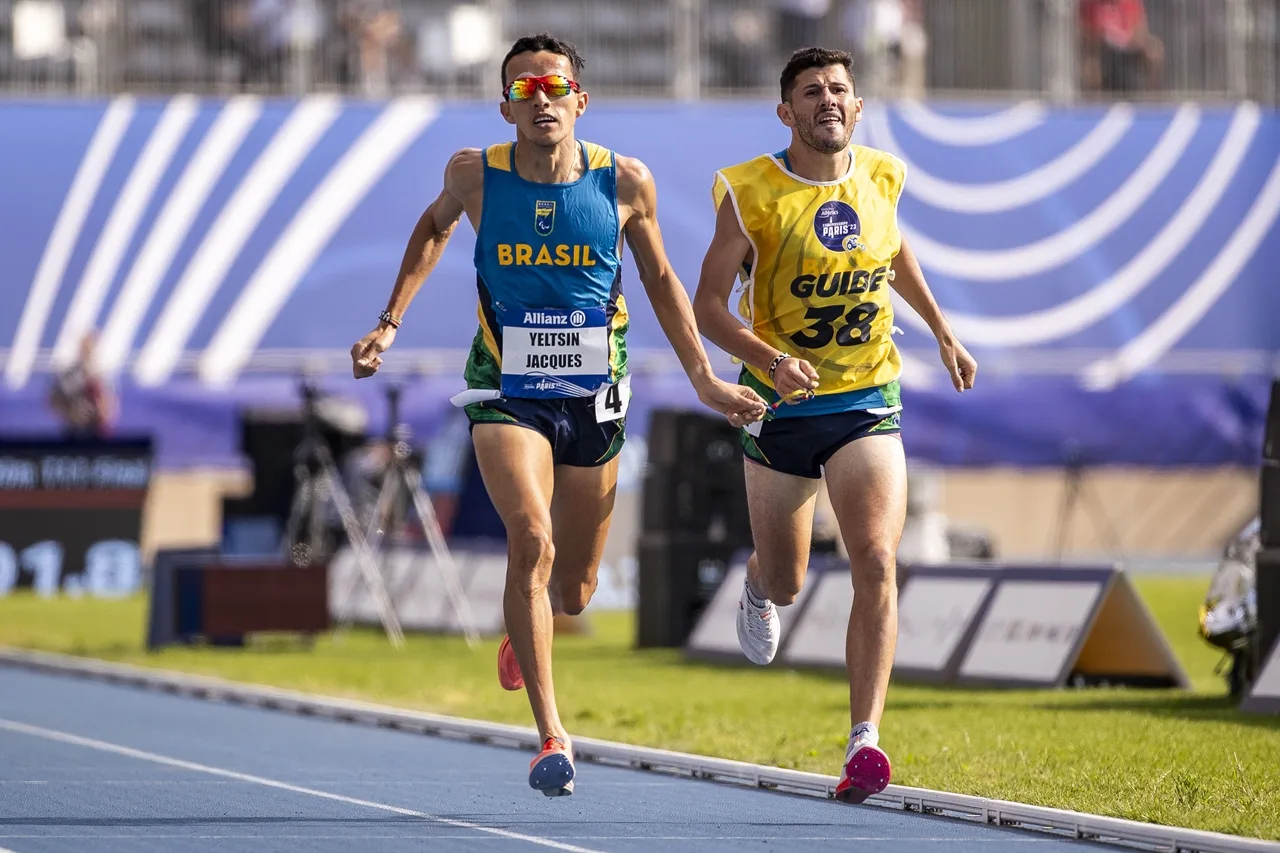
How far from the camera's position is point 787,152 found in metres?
7.73

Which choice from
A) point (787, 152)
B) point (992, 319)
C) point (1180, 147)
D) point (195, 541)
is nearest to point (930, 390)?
point (992, 319)

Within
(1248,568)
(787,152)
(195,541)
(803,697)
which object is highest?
(787,152)

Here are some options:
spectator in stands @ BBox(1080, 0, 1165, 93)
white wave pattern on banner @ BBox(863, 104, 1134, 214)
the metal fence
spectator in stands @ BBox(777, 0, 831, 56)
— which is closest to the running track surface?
the metal fence

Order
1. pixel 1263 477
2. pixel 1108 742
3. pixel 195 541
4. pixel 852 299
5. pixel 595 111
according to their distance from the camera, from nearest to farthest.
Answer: pixel 852 299 → pixel 1108 742 → pixel 1263 477 → pixel 195 541 → pixel 595 111

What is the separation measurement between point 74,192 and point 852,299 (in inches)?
887

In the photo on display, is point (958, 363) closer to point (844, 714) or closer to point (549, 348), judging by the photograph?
point (549, 348)

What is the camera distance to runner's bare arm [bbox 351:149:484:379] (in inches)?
297

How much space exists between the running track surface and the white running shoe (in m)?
0.53

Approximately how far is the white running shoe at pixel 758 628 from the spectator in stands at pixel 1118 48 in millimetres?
24037

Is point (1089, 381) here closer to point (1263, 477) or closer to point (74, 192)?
point (74, 192)

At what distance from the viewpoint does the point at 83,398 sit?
2672 cm

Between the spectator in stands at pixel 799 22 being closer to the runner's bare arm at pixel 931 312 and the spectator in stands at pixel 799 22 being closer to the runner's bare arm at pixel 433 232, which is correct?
the runner's bare arm at pixel 931 312

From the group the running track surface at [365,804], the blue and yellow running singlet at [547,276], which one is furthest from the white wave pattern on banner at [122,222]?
the blue and yellow running singlet at [547,276]

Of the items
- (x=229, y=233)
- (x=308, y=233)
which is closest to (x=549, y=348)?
(x=308, y=233)
